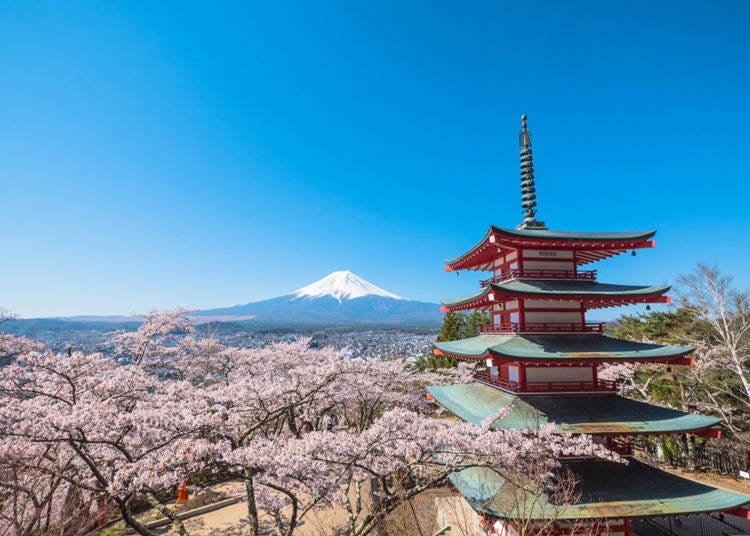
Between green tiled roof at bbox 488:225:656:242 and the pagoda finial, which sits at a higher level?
the pagoda finial

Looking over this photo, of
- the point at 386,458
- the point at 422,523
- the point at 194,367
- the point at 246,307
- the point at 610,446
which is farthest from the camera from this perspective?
the point at 246,307

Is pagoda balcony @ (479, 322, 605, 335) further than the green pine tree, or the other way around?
the green pine tree

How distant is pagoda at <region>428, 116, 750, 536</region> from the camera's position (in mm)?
8008

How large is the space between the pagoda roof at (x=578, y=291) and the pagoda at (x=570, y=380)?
3cm

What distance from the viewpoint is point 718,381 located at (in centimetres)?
1784

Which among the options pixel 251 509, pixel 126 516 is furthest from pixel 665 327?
pixel 126 516

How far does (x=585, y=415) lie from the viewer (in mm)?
8992

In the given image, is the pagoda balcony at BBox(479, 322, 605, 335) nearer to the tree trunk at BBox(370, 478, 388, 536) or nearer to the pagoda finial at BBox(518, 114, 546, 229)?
the pagoda finial at BBox(518, 114, 546, 229)

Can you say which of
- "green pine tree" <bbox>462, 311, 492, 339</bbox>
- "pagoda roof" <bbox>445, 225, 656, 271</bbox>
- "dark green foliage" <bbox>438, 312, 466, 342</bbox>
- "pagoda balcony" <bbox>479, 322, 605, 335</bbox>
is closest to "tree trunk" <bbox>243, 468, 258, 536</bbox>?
"pagoda balcony" <bbox>479, 322, 605, 335</bbox>

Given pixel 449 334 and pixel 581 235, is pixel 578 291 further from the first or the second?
pixel 449 334

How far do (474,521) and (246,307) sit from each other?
185 m

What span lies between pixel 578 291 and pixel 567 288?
1.22 feet

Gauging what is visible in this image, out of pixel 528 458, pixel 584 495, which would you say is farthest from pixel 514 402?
pixel 584 495

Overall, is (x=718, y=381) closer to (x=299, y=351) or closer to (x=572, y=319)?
(x=572, y=319)
